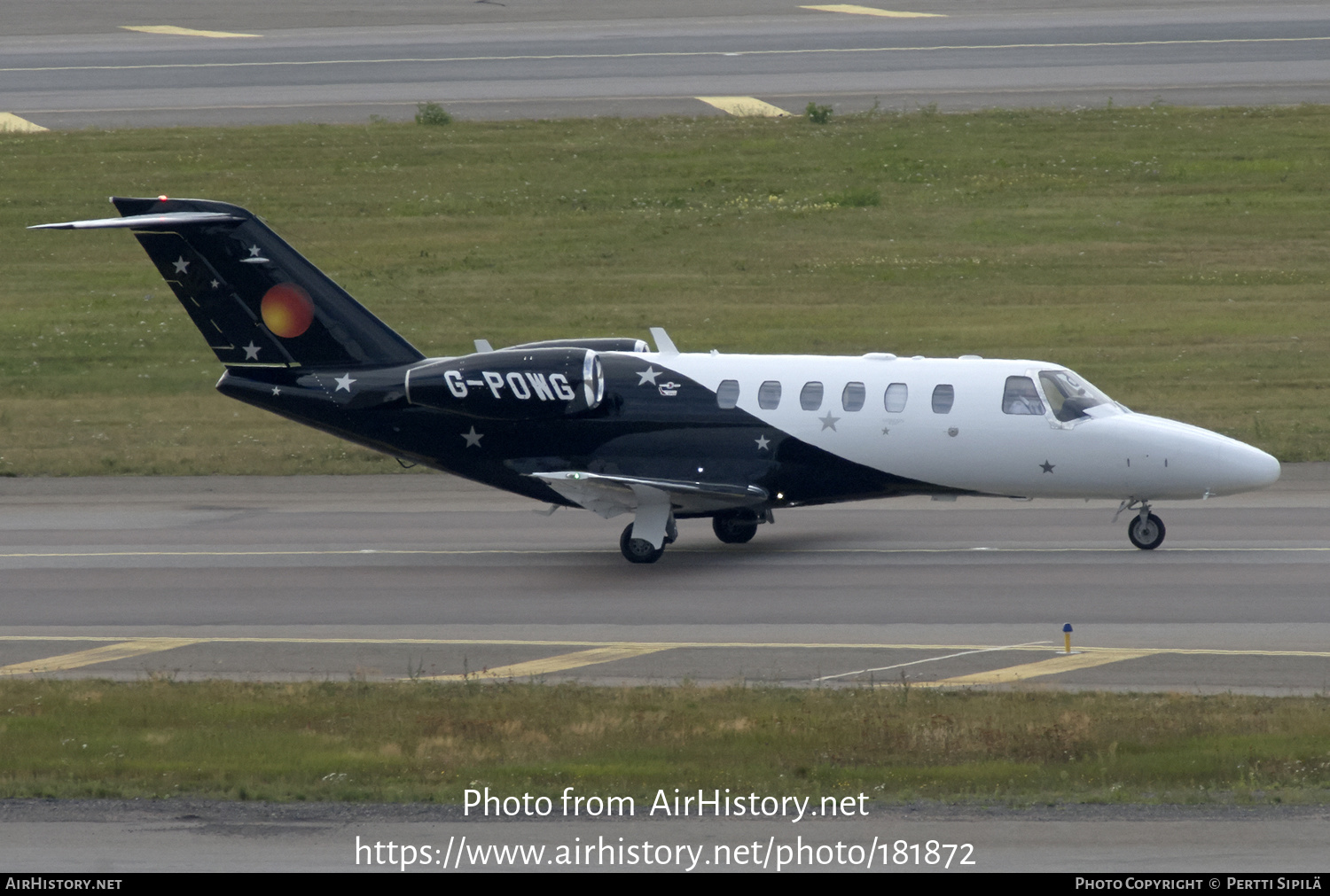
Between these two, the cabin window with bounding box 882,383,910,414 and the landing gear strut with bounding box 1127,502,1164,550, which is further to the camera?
the cabin window with bounding box 882,383,910,414

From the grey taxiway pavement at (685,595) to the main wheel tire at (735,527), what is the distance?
19.1 inches

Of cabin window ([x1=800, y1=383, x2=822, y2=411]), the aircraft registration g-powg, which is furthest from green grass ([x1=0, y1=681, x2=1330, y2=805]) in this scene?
cabin window ([x1=800, y1=383, x2=822, y2=411])

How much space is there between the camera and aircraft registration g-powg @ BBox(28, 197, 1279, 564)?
23.4 metres

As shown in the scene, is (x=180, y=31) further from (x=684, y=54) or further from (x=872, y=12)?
(x=872, y=12)

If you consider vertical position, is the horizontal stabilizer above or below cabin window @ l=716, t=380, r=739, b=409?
above

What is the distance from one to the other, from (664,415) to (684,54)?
34645 mm

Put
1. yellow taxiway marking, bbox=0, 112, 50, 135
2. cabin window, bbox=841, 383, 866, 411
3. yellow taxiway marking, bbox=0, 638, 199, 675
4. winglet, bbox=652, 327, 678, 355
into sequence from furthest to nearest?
1. yellow taxiway marking, bbox=0, 112, 50, 135
2. winglet, bbox=652, 327, 678, 355
3. cabin window, bbox=841, 383, 866, 411
4. yellow taxiway marking, bbox=0, 638, 199, 675

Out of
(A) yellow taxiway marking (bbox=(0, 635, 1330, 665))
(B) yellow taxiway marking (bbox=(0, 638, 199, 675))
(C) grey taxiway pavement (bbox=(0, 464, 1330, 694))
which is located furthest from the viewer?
(B) yellow taxiway marking (bbox=(0, 638, 199, 675))

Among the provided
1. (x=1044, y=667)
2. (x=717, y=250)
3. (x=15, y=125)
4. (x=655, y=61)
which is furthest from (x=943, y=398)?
(x=15, y=125)

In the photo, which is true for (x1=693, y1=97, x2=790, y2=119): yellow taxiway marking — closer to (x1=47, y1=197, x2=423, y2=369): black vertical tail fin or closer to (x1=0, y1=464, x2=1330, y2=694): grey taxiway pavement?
(x1=0, y1=464, x2=1330, y2=694): grey taxiway pavement

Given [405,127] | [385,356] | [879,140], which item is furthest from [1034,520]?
[405,127]

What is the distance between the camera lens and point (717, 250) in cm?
4697

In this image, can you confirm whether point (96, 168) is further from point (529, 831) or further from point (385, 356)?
point (529, 831)

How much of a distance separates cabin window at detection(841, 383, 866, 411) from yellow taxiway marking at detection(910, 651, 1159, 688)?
6839mm
